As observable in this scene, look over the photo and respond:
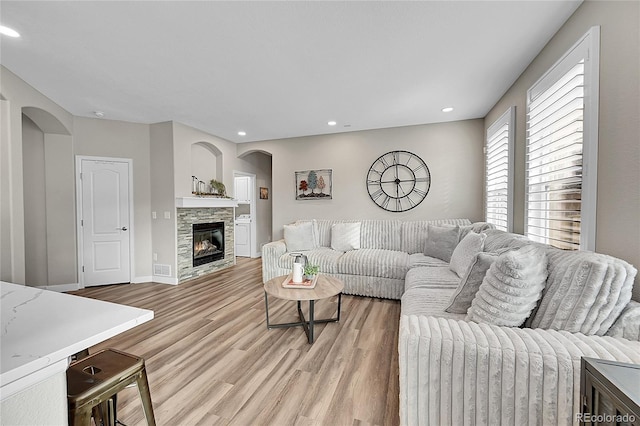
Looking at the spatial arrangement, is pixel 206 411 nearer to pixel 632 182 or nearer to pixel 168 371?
pixel 168 371

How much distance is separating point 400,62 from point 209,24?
1.61 meters

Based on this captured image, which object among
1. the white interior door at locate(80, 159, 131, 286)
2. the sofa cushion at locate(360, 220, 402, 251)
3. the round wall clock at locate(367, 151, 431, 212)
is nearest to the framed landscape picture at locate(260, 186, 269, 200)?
the white interior door at locate(80, 159, 131, 286)

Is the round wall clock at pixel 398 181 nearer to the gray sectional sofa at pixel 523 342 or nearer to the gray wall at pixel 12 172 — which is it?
the gray sectional sofa at pixel 523 342

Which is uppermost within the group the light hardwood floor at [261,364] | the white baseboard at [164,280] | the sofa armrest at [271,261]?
the sofa armrest at [271,261]

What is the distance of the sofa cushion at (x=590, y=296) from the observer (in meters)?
1.12

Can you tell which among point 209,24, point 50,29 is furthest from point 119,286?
point 209,24

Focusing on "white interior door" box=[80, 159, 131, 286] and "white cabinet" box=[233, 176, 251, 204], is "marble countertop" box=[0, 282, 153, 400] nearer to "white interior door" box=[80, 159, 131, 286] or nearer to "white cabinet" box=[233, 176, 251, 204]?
"white interior door" box=[80, 159, 131, 286]

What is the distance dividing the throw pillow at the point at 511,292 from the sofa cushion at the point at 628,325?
269 mm

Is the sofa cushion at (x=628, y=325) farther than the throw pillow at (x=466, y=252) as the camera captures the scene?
No

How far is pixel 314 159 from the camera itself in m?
4.81

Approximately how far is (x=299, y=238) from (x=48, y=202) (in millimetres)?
3563

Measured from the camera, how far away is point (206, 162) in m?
4.95

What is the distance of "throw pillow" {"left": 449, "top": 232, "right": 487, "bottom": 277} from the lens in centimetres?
245

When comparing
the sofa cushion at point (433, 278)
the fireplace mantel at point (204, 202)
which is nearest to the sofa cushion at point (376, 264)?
the sofa cushion at point (433, 278)
